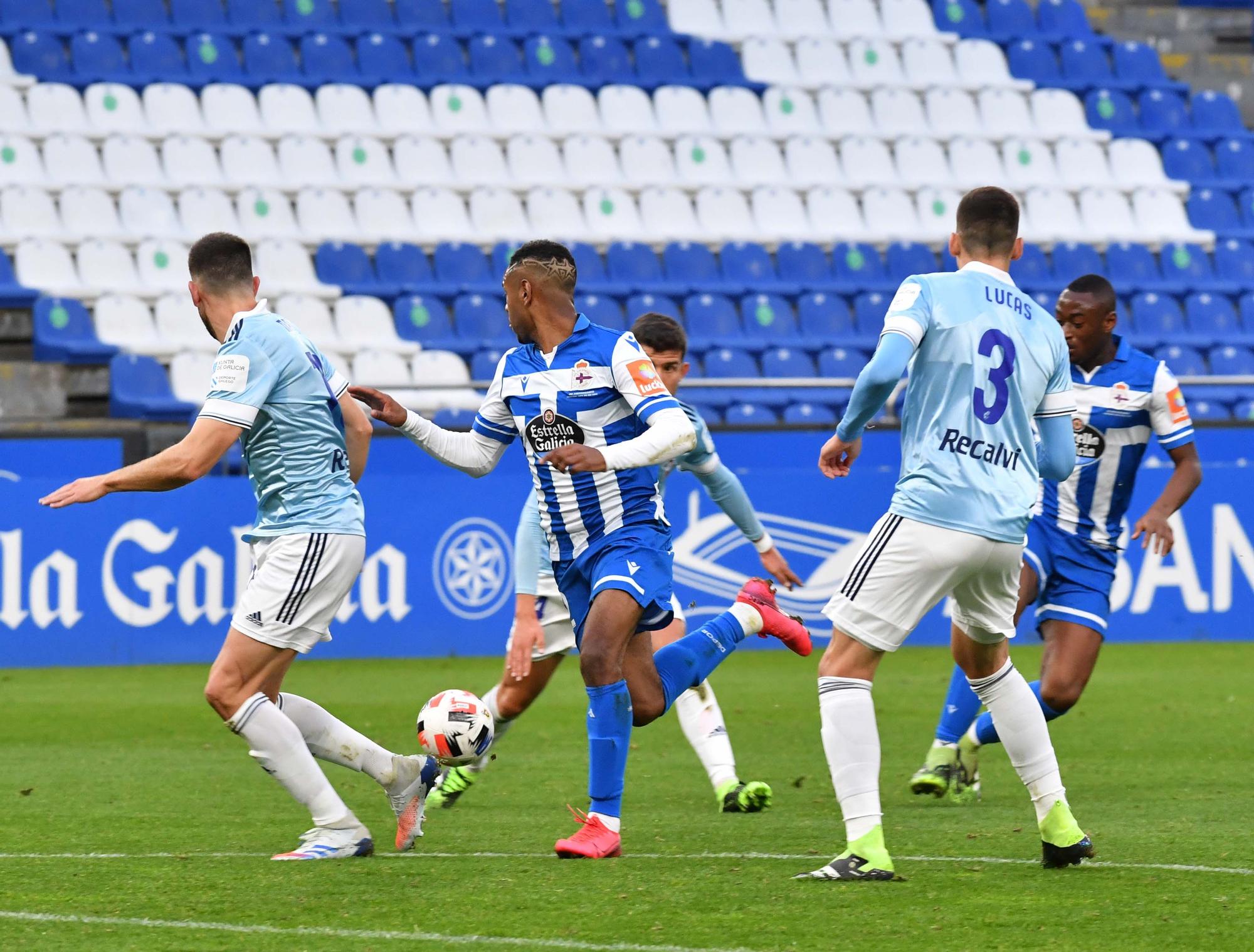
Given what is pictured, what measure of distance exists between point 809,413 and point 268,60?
773cm

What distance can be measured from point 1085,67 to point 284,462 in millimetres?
19153

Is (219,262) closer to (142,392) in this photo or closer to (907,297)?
(907,297)

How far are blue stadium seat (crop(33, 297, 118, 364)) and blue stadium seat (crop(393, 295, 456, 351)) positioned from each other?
2.77m

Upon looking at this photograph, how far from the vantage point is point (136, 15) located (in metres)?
19.5

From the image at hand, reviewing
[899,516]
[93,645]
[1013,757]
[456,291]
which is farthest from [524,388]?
[456,291]

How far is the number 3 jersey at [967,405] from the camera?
5176 mm

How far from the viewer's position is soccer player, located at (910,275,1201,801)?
7359mm

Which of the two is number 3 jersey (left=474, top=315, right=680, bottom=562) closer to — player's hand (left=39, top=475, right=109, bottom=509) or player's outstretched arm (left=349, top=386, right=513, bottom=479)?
player's outstretched arm (left=349, top=386, right=513, bottom=479)

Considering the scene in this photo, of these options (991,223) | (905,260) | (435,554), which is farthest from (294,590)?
(905,260)

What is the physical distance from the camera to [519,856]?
5750 millimetres

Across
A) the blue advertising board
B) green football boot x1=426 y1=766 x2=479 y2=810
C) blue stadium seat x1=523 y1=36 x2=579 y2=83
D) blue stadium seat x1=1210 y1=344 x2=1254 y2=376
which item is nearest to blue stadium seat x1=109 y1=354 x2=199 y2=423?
the blue advertising board

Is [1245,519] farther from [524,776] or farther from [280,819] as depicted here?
[280,819]

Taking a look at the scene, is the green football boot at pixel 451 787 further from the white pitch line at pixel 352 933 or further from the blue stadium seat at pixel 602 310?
the blue stadium seat at pixel 602 310

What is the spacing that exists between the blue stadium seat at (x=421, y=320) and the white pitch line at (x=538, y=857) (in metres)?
11.5
